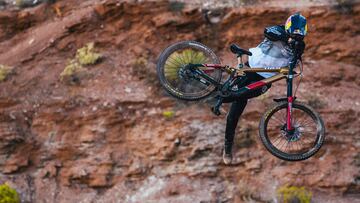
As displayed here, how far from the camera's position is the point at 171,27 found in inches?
732

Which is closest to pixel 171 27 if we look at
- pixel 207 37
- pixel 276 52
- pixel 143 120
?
pixel 207 37

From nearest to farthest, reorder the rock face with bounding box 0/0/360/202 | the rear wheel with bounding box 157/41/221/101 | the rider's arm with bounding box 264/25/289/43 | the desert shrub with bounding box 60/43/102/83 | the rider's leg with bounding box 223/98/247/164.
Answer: the rider's arm with bounding box 264/25/289/43 < the rider's leg with bounding box 223/98/247/164 < the rear wheel with bounding box 157/41/221/101 < the rock face with bounding box 0/0/360/202 < the desert shrub with bounding box 60/43/102/83

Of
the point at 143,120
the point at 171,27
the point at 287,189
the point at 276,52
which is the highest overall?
the point at 276,52

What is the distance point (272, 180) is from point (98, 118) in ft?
16.0

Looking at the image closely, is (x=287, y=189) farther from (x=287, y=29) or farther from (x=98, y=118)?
(x=287, y=29)

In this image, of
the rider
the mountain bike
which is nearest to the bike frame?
the mountain bike

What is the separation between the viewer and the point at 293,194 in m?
16.4

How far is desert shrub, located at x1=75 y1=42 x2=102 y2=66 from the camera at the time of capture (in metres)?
18.3

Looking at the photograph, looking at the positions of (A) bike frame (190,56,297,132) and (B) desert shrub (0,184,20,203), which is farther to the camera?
(B) desert shrub (0,184,20,203)

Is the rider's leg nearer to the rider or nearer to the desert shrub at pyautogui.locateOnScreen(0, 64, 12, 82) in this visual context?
the rider

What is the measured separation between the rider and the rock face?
5.97 m

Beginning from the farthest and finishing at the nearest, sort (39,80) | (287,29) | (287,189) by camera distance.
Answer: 1. (39,80)
2. (287,189)
3. (287,29)

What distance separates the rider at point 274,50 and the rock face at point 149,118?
19.6 feet

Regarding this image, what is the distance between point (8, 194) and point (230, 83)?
26.5ft
